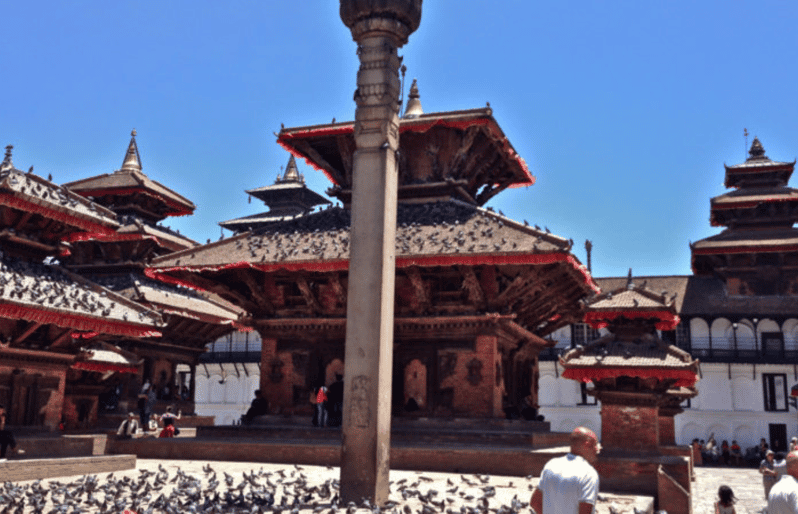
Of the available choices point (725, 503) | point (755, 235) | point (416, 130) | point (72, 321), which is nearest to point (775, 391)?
point (755, 235)

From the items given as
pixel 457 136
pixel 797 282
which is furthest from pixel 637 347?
pixel 797 282

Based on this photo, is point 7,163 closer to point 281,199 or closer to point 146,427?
point 146,427

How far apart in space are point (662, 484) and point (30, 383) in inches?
553

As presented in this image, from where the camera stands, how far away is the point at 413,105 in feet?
79.4

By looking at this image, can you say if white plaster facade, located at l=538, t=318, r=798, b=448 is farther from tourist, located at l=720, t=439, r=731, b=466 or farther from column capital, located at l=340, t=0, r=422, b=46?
column capital, located at l=340, t=0, r=422, b=46

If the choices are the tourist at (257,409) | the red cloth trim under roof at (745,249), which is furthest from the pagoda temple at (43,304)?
the red cloth trim under roof at (745,249)

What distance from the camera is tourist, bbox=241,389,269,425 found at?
71.5 ft

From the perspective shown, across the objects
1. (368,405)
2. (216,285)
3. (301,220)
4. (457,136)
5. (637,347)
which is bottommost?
(368,405)

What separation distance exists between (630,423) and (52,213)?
14759 millimetres

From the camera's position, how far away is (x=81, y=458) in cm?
1609

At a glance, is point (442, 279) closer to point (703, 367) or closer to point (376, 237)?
point (376, 237)

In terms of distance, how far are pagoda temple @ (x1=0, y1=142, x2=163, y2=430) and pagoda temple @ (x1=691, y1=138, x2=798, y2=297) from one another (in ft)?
129

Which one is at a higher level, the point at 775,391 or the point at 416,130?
the point at 416,130

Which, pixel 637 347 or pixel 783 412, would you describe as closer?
pixel 637 347
